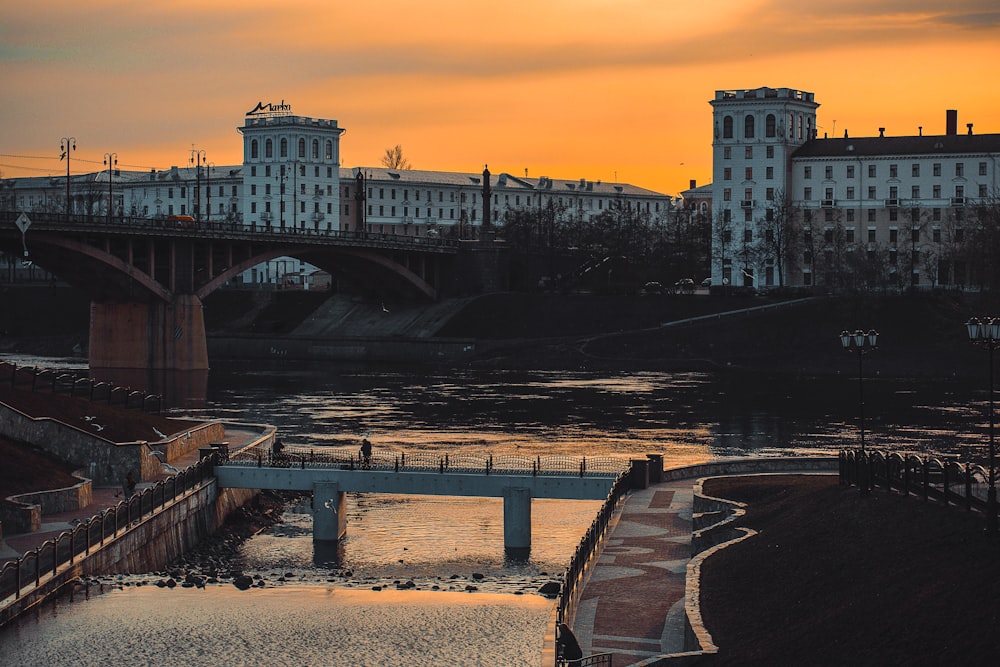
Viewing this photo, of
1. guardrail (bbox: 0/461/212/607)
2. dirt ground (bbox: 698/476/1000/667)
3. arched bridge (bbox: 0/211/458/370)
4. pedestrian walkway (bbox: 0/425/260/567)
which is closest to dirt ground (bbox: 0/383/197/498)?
pedestrian walkway (bbox: 0/425/260/567)

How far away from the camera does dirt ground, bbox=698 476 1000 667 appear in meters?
25.2

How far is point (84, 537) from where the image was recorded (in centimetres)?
4072

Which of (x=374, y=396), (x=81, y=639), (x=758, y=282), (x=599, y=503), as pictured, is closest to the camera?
(x=81, y=639)

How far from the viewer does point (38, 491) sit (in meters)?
46.4

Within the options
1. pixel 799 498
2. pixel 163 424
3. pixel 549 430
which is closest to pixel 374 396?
pixel 549 430

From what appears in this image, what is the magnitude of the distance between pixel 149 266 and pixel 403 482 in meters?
71.5

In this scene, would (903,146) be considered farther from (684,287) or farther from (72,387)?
(72,387)

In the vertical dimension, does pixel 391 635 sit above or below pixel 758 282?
below

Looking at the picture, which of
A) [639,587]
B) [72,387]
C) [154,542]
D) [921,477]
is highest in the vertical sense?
[72,387]

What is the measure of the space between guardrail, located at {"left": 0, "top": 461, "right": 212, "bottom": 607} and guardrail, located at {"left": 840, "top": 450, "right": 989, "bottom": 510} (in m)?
19.2

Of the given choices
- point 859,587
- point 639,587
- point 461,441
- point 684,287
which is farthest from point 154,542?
point 684,287

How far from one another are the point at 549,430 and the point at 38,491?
37.0 metres

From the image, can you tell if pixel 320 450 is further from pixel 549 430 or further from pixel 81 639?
Answer: pixel 81 639

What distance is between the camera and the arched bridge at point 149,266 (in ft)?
360
